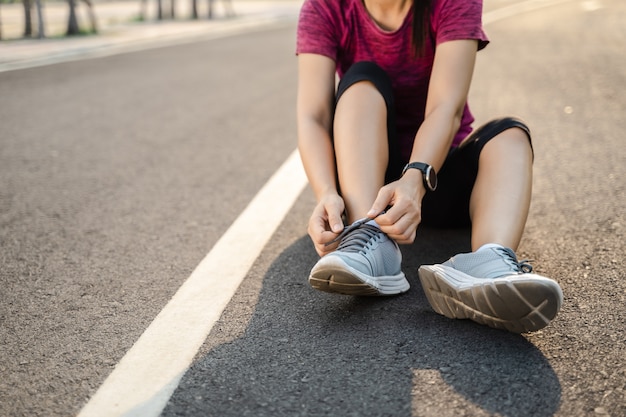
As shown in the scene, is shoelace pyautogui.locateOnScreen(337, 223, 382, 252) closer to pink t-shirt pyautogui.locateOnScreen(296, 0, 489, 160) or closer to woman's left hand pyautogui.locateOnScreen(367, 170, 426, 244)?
woman's left hand pyautogui.locateOnScreen(367, 170, 426, 244)

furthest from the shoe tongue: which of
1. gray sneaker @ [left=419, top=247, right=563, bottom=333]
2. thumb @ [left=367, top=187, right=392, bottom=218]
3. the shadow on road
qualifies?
thumb @ [left=367, top=187, right=392, bottom=218]

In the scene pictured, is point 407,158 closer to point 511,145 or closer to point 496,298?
point 511,145

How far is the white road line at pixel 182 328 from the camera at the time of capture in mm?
1816

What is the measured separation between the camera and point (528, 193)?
7.91ft

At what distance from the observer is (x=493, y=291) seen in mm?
1987

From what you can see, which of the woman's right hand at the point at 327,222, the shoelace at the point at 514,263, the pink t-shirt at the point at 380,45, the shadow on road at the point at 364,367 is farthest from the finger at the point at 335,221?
the pink t-shirt at the point at 380,45

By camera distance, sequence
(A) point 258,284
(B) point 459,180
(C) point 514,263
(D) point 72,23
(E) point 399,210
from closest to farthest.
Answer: (C) point 514,263, (E) point 399,210, (A) point 258,284, (B) point 459,180, (D) point 72,23

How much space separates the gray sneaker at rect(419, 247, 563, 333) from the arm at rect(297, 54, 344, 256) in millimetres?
358

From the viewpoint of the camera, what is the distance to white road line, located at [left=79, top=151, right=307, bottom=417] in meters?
1.82

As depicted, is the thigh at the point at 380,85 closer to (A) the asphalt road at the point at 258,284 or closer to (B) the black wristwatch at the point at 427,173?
(B) the black wristwatch at the point at 427,173

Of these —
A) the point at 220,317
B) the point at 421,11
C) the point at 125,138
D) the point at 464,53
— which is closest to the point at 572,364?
the point at 220,317

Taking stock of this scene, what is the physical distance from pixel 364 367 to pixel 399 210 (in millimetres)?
547

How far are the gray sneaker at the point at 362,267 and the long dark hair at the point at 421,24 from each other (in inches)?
31.9

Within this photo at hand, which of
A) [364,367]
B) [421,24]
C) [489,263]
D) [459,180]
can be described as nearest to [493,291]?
[489,263]
